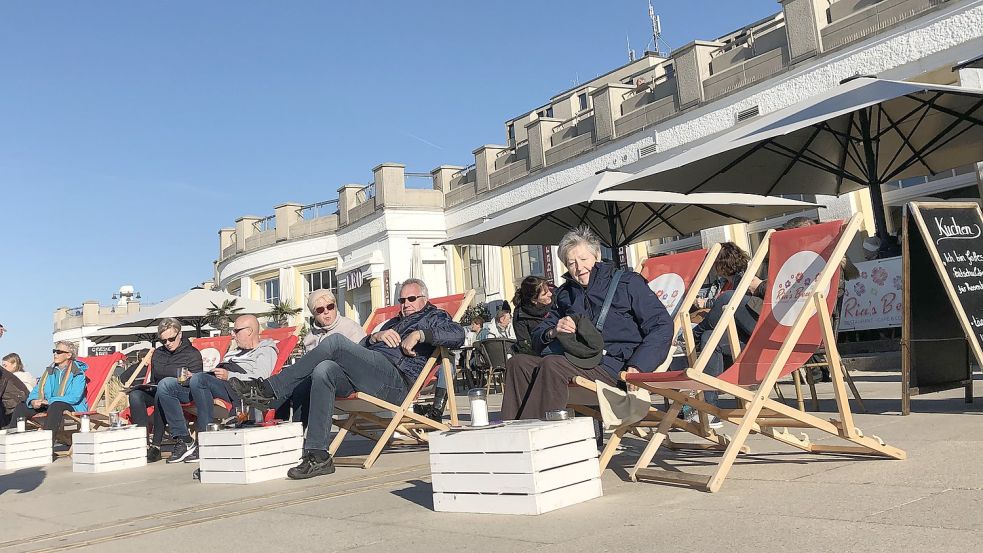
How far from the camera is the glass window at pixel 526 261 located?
21.7 metres

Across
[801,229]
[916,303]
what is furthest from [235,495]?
[916,303]

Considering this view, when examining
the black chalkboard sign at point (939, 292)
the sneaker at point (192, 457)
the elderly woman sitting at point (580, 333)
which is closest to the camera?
the elderly woman sitting at point (580, 333)

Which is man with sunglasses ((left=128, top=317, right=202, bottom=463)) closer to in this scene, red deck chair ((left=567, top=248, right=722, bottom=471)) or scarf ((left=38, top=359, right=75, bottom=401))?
scarf ((left=38, top=359, right=75, bottom=401))

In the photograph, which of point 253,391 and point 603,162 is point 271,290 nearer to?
point 603,162

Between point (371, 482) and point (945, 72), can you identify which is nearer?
point (371, 482)

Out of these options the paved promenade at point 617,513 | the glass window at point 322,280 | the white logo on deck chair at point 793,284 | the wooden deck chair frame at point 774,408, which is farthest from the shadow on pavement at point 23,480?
the glass window at point 322,280

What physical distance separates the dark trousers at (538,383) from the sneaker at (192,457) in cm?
339

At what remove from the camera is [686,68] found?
662 inches

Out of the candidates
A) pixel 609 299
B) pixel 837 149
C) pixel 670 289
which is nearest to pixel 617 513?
pixel 609 299

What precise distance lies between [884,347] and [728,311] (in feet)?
19.7

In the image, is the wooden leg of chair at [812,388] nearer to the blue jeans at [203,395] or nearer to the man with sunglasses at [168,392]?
the blue jeans at [203,395]

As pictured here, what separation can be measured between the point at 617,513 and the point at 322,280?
89.8ft

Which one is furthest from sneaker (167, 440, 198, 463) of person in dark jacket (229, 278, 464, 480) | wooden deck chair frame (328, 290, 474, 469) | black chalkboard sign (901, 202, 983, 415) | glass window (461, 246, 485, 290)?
glass window (461, 246, 485, 290)

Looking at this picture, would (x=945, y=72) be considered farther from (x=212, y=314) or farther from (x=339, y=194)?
(x=339, y=194)
